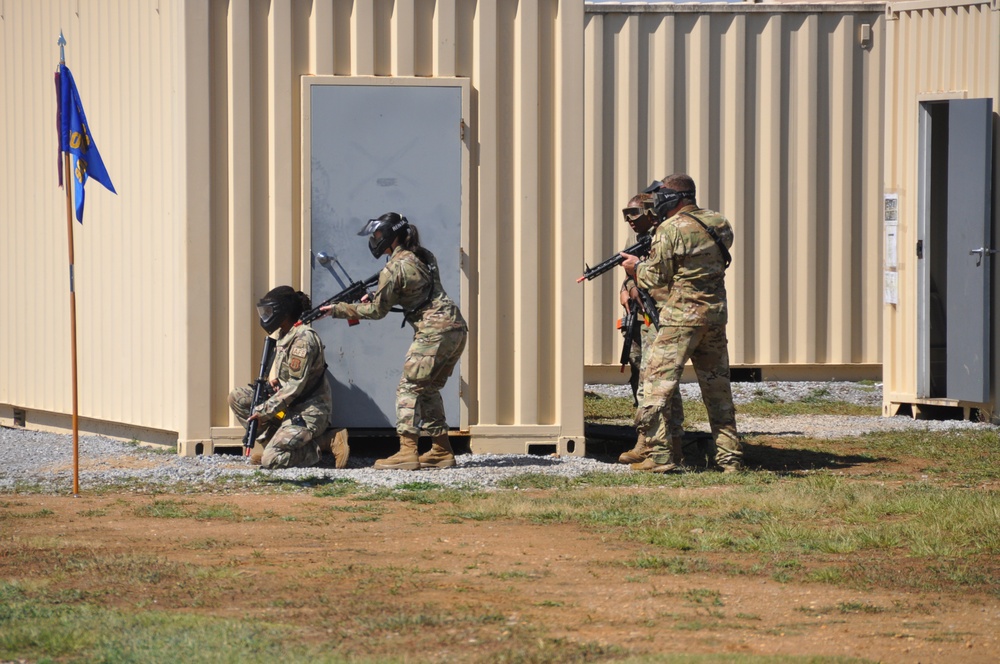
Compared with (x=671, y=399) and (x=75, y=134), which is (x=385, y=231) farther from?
(x=671, y=399)

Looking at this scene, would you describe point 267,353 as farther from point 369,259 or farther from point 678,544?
point 678,544

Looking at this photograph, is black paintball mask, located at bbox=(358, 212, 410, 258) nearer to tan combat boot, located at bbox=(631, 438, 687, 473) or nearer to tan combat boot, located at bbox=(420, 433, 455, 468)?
tan combat boot, located at bbox=(420, 433, 455, 468)

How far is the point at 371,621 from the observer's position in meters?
5.82

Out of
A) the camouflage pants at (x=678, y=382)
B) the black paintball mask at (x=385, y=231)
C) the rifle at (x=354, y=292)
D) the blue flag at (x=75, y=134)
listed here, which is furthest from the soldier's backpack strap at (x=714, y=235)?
the blue flag at (x=75, y=134)

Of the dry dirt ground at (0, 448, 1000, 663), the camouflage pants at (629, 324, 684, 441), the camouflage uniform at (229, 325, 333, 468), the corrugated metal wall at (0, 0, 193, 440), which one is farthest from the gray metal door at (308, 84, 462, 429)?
the dry dirt ground at (0, 448, 1000, 663)

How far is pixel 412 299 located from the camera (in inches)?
397

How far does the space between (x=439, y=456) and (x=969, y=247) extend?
222 inches

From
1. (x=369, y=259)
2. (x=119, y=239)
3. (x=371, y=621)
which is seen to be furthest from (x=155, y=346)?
(x=371, y=621)

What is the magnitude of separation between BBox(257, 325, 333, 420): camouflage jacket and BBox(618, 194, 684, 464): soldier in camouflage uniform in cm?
220

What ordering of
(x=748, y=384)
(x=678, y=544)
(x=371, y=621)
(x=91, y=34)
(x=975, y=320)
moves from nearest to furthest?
(x=371, y=621)
(x=678, y=544)
(x=91, y=34)
(x=975, y=320)
(x=748, y=384)

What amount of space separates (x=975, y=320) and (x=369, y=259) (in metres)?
5.66

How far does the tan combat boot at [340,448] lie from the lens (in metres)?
10.3

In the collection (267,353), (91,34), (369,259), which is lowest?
(267,353)

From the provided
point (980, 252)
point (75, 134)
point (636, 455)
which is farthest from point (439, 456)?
point (980, 252)
